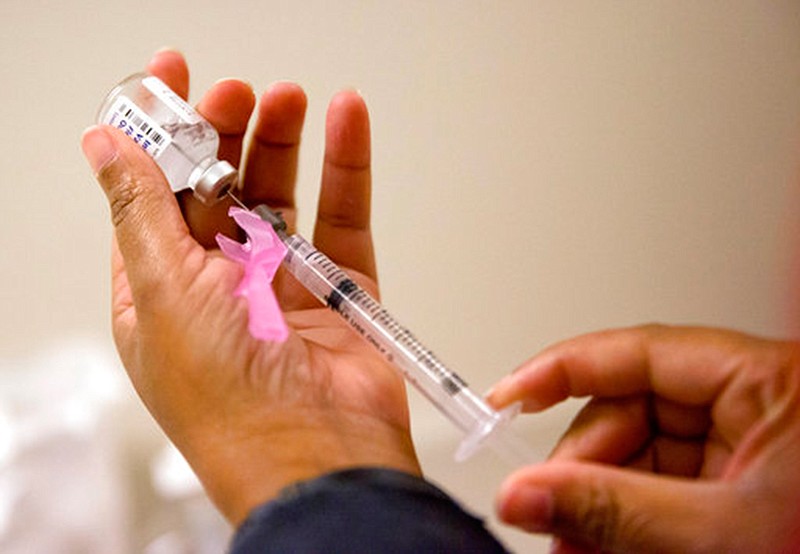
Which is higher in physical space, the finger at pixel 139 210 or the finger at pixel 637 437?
the finger at pixel 139 210

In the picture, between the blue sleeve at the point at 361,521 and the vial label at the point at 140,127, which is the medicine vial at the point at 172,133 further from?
the blue sleeve at the point at 361,521

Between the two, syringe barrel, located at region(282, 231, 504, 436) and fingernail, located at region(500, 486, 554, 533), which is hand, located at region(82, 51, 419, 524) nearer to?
syringe barrel, located at region(282, 231, 504, 436)

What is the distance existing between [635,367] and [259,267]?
36 cm

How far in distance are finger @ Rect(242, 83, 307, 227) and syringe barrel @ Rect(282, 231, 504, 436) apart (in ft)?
0.43

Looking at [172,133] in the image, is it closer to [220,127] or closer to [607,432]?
[220,127]

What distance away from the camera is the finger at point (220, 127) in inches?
34.3

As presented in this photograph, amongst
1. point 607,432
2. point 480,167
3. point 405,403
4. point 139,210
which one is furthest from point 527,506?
point 480,167

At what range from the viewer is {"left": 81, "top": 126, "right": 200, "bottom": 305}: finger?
2.57 feet

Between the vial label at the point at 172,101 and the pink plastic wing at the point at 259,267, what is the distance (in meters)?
0.10

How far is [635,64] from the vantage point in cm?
134

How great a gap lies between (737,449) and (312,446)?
0.34m

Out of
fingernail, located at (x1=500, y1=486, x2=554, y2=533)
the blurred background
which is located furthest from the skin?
the blurred background

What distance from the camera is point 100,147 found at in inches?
31.5

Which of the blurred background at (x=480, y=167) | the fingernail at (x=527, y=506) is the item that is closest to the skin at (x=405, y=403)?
the fingernail at (x=527, y=506)
